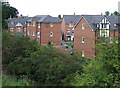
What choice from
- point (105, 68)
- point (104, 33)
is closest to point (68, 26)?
point (104, 33)

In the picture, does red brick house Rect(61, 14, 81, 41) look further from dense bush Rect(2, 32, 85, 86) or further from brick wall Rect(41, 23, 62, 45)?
dense bush Rect(2, 32, 85, 86)

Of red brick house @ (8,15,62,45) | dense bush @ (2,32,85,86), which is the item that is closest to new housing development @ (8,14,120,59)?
red brick house @ (8,15,62,45)

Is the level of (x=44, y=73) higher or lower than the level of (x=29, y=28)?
lower

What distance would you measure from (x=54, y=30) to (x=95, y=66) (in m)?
31.2

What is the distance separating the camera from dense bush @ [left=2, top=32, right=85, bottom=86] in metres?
10.9

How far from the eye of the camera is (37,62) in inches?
485

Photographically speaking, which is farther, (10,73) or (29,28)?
(29,28)

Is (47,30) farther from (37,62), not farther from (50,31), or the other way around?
(37,62)

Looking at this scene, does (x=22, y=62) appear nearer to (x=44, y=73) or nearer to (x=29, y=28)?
(x=44, y=73)

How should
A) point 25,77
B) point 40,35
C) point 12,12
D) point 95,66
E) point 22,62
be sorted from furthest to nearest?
1. point 12,12
2. point 40,35
3. point 22,62
4. point 25,77
5. point 95,66

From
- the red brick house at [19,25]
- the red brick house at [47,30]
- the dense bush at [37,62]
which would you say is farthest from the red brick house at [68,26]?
the dense bush at [37,62]

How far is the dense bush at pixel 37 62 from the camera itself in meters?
10.9

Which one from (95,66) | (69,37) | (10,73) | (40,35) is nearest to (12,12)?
(69,37)

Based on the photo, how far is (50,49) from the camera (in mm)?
13406
